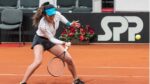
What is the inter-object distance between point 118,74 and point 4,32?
7.81m

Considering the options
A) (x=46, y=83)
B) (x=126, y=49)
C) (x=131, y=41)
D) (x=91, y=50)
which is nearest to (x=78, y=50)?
(x=91, y=50)

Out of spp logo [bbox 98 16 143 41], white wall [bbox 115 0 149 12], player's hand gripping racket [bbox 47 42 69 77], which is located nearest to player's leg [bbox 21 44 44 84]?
player's hand gripping racket [bbox 47 42 69 77]

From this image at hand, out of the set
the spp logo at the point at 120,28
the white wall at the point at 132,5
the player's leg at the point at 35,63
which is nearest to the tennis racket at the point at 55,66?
the player's leg at the point at 35,63

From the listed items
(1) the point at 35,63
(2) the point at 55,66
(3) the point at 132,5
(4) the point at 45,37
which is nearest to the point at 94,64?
(2) the point at 55,66

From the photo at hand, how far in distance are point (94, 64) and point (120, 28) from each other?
16.9 feet

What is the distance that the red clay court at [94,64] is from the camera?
30.3ft

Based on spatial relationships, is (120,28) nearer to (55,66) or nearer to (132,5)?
(132,5)

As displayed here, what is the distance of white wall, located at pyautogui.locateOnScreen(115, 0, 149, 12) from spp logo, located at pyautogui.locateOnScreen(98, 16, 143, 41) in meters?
0.82

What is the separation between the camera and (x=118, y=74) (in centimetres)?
990

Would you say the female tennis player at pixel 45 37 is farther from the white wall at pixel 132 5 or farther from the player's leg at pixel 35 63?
the white wall at pixel 132 5

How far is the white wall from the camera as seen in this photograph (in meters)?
17.2

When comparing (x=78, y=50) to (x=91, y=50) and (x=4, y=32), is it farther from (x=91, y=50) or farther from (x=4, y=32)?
(x=4, y=32)

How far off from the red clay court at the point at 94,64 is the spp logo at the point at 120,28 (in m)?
0.37

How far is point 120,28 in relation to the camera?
1648cm
